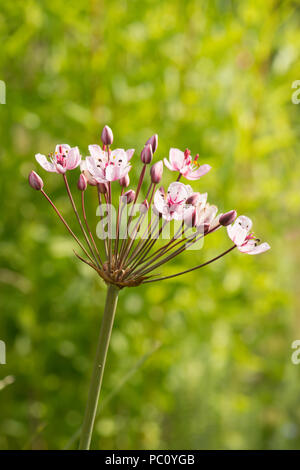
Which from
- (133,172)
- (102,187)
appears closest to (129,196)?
(102,187)

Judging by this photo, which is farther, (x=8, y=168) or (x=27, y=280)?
(x=27, y=280)

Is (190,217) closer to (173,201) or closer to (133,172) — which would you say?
(173,201)

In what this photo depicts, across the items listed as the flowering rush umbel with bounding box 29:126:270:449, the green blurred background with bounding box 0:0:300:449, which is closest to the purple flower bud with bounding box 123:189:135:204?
the flowering rush umbel with bounding box 29:126:270:449

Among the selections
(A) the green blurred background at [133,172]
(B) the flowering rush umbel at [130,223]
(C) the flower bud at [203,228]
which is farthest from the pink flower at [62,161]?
(A) the green blurred background at [133,172]

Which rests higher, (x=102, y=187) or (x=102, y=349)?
(x=102, y=187)

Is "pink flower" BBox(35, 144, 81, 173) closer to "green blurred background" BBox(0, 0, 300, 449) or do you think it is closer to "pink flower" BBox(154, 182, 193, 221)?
"pink flower" BBox(154, 182, 193, 221)
